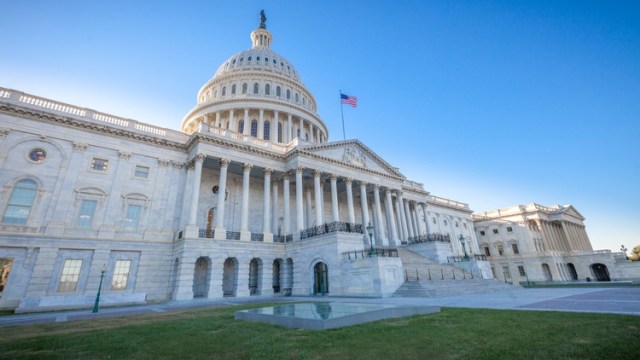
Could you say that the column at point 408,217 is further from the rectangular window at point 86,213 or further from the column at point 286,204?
the rectangular window at point 86,213

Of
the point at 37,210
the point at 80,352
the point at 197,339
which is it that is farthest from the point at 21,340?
the point at 37,210

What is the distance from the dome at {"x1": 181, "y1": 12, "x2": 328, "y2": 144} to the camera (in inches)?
1900

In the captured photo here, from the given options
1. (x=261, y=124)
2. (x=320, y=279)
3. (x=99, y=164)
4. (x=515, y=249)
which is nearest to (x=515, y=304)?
(x=320, y=279)

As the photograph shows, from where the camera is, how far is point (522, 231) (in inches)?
2413

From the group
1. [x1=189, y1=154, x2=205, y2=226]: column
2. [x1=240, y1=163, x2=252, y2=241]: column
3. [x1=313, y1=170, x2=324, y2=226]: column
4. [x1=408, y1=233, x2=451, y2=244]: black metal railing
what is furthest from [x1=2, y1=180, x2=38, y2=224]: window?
[x1=408, y1=233, x2=451, y2=244]: black metal railing

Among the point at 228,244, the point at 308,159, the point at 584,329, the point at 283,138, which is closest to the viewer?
the point at 584,329

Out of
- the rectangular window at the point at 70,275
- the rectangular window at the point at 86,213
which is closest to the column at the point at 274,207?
the rectangular window at the point at 86,213

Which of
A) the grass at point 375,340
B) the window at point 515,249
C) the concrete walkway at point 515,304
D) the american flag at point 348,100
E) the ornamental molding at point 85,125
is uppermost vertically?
the american flag at point 348,100

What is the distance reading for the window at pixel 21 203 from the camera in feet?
71.0

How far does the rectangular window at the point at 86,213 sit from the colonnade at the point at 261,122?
979 inches

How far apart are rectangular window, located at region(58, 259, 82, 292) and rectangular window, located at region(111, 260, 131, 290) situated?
2.33 metres

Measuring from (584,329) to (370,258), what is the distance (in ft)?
48.8

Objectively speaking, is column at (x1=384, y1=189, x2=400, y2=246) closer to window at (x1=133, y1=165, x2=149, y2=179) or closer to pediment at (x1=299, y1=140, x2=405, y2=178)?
pediment at (x1=299, y1=140, x2=405, y2=178)

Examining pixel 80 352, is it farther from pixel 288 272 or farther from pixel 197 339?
pixel 288 272
